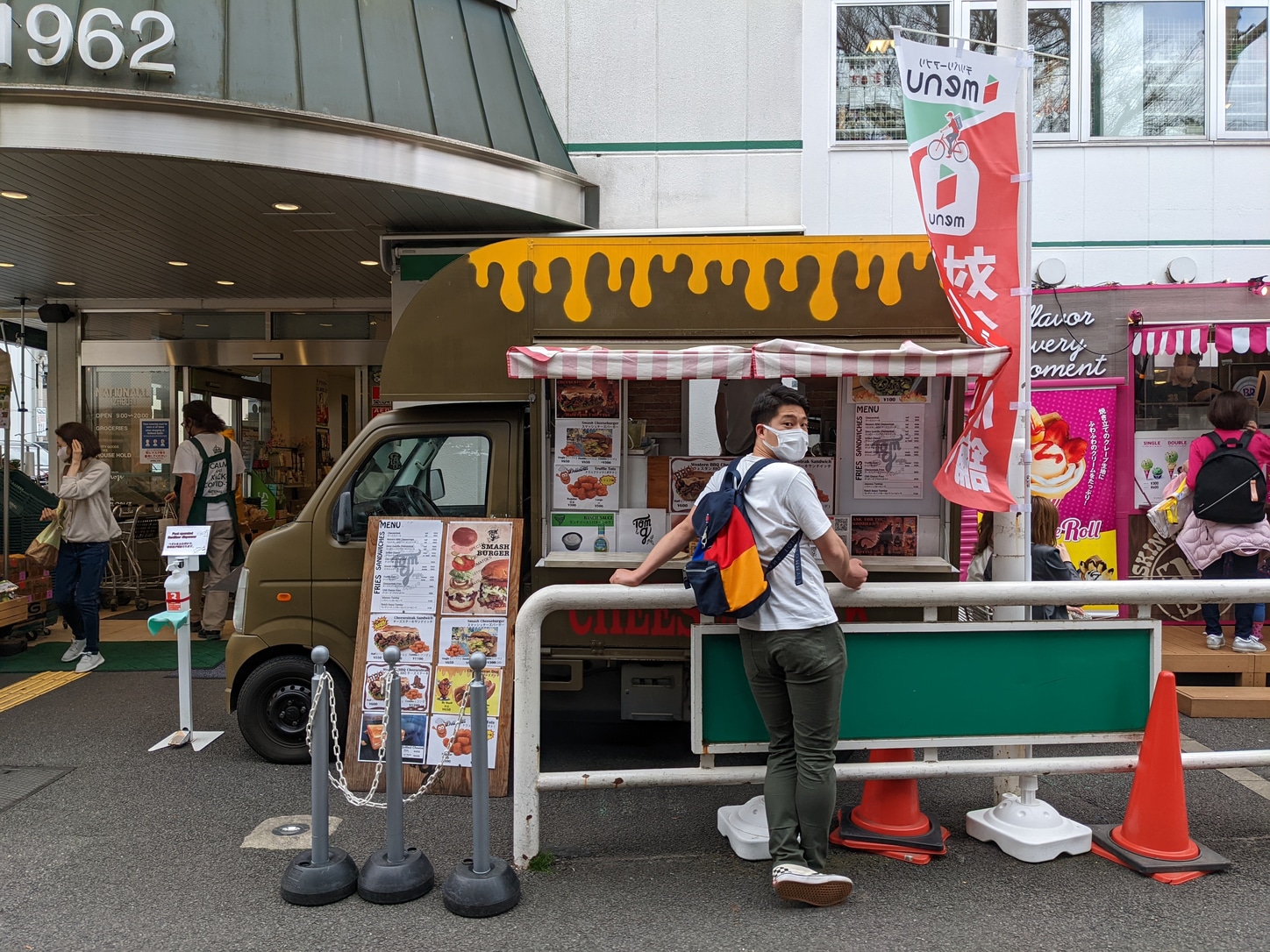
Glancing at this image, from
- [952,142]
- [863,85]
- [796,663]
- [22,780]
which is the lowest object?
[22,780]

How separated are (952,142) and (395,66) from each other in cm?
476

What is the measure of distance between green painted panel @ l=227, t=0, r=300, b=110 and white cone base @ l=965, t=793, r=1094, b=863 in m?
6.46

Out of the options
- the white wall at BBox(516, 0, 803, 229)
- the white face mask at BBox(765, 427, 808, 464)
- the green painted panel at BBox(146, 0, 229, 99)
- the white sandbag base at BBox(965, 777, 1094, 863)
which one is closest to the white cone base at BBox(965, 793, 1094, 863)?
the white sandbag base at BBox(965, 777, 1094, 863)

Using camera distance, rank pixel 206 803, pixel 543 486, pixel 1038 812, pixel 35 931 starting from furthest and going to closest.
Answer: pixel 543 486 → pixel 206 803 → pixel 1038 812 → pixel 35 931

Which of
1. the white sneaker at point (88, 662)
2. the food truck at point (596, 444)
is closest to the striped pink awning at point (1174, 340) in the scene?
the food truck at point (596, 444)

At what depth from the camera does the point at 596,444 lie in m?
5.34

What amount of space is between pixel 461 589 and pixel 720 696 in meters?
1.68

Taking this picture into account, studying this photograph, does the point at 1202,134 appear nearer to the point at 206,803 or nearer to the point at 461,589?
the point at 461,589

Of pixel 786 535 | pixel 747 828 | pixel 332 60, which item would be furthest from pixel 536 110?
pixel 747 828

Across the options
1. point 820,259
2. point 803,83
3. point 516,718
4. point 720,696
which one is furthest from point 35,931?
point 803,83

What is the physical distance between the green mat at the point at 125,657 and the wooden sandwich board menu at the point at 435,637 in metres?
3.33

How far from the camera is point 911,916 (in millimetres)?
3572

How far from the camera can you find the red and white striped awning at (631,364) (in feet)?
14.8

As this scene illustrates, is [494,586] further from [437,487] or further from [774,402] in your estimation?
[774,402]
